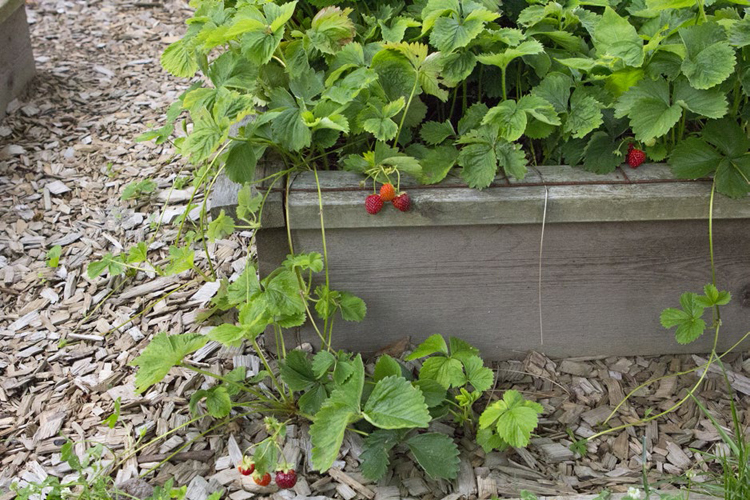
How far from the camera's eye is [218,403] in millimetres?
1649

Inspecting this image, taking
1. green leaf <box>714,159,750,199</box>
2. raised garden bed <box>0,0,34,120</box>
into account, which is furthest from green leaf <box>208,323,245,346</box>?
raised garden bed <box>0,0,34,120</box>

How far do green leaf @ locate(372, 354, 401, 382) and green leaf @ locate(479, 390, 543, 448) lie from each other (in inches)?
8.0

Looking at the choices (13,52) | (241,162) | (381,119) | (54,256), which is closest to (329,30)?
(381,119)

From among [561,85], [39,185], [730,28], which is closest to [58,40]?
[39,185]

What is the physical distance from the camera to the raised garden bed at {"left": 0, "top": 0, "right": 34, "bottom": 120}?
3025 mm

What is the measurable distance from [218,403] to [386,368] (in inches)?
14.1

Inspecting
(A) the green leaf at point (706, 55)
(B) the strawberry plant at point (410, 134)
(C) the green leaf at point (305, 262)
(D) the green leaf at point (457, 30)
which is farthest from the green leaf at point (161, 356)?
(A) the green leaf at point (706, 55)

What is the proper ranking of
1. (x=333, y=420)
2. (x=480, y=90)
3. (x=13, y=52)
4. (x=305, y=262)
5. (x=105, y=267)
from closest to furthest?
1. (x=333, y=420)
2. (x=305, y=262)
3. (x=480, y=90)
4. (x=105, y=267)
5. (x=13, y=52)

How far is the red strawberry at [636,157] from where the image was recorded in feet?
5.69

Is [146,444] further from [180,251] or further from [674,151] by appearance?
[674,151]

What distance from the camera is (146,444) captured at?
1.70 meters

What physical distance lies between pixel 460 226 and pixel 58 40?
2.76 meters

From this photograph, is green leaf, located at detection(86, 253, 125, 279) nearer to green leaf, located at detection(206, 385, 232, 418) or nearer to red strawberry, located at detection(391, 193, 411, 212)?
green leaf, located at detection(206, 385, 232, 418)

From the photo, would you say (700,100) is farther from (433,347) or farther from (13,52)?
(13,52)
